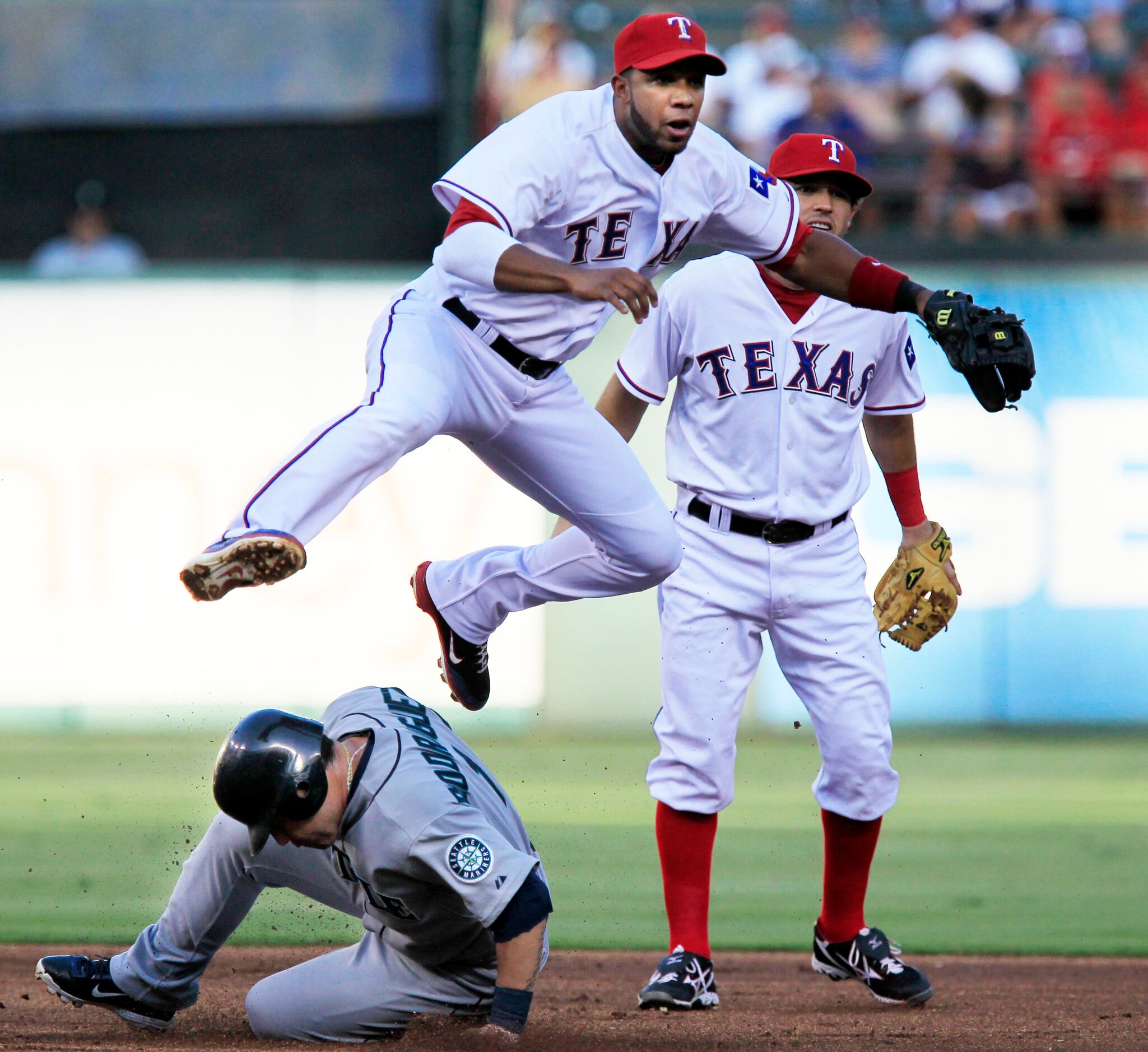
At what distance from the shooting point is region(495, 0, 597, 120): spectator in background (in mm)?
10641

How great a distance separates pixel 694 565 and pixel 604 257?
83 centimetres

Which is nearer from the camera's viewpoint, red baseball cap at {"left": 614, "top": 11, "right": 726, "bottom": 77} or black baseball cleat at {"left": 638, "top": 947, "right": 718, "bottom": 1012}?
red baseball cap at {"left": 614, "top": 11, "right": 726, "bottom": 77}

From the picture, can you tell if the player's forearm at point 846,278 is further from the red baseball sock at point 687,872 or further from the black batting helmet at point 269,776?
the black batting helmet at point 269,776

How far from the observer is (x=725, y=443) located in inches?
169

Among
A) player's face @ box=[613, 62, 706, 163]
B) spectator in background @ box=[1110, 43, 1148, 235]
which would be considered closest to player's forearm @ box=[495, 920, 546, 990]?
player's face @ box=[613, 62, 706, 163]

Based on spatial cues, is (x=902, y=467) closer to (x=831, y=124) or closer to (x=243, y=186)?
(x=831, y=124)

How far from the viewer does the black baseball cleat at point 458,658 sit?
15.4ft

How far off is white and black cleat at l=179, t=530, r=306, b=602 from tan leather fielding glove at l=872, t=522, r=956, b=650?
186 cm

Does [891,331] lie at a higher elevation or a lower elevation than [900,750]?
higher

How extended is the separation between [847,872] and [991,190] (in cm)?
697

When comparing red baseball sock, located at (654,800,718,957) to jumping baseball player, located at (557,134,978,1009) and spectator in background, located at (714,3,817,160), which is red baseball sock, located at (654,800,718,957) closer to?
jumping baseball player, located at (557,134,978,1009)

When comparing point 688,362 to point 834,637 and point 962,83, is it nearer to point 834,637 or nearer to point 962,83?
point 834,637

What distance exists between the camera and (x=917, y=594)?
4.62 m

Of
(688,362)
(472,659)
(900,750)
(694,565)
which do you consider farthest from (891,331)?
(900,750)
